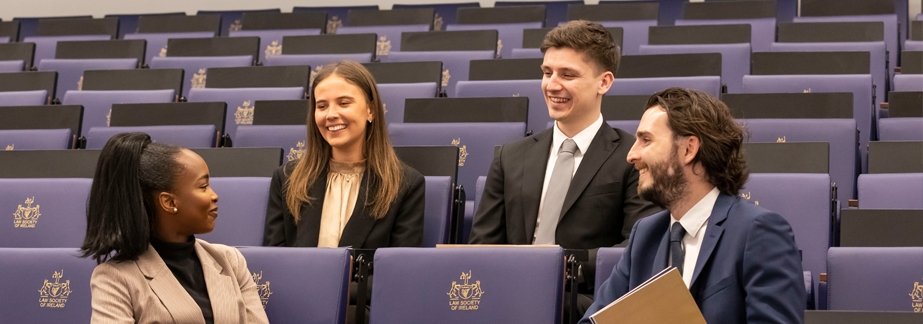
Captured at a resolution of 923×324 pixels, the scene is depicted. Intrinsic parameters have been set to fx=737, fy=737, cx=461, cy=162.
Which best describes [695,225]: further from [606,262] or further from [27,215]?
[27,215]

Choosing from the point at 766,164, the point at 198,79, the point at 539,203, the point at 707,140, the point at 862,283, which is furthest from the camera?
the point at 198,79

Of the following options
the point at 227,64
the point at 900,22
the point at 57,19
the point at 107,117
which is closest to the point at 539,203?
the point at 107,117

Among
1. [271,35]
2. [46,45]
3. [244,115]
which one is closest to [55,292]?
[244,115]

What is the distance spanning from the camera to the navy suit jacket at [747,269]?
31.5 inches

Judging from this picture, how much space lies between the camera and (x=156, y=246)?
1.02m

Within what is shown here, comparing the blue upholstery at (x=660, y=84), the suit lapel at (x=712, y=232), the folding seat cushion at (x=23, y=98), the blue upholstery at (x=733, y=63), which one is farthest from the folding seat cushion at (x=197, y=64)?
the suit lapel at (x=712, y=232)

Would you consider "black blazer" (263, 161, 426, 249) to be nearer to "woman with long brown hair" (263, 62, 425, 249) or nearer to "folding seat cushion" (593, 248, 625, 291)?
"woman with long brown hair" (263, 62, 425, 249)

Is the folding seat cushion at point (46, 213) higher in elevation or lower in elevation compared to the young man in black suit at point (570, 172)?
lower

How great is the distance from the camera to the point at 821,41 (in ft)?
8.14

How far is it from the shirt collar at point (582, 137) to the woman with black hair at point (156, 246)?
62 centimetres

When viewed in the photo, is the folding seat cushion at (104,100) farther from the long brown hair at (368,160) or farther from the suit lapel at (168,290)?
the suit lapel at (168,290)

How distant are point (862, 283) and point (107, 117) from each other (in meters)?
2.09

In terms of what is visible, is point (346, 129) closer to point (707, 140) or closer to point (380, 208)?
point (380, 208)

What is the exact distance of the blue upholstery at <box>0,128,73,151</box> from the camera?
6.48ft
